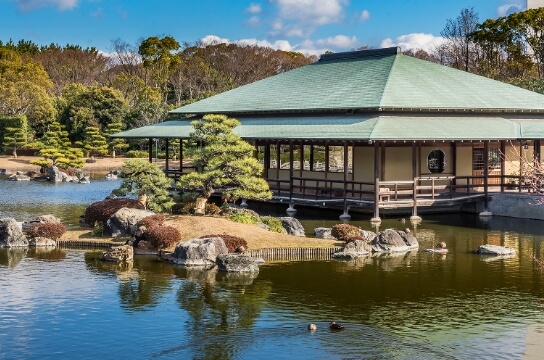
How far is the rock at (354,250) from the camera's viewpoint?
955 inches

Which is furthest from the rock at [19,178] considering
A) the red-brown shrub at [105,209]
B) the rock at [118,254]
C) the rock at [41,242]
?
the rock at [118,254]

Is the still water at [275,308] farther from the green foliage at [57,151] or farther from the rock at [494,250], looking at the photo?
the green foliage at [57,151]

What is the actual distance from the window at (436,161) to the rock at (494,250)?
11219mm

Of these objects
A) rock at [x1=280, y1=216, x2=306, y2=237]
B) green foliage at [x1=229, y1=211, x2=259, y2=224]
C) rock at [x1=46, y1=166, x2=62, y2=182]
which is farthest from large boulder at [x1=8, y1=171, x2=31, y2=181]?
rock at [x1=280, y1=216, x2=306, y2=237]

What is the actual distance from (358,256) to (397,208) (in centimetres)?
967

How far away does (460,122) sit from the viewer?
116 ft

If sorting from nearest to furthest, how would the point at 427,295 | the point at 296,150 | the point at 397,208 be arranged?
the point at 427,295 → the point at 397,208 → the point at 296,150

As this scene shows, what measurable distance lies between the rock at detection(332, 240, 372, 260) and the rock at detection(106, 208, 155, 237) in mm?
6779

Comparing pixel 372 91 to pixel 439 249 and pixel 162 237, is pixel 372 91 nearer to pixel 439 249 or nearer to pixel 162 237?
pixel 439 249

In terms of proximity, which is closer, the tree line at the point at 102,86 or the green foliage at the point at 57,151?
the green foliage at the point at 57,151

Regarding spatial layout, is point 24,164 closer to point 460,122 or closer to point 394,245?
point 460,122

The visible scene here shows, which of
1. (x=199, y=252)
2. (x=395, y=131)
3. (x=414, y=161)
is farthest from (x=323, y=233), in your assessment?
(x=414, y=161)

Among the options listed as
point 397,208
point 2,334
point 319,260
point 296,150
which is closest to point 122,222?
point 319,260

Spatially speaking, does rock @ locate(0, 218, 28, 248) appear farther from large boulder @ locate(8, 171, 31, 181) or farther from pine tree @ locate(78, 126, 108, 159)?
pine tree @ locate(78, 126, 108, 159)
